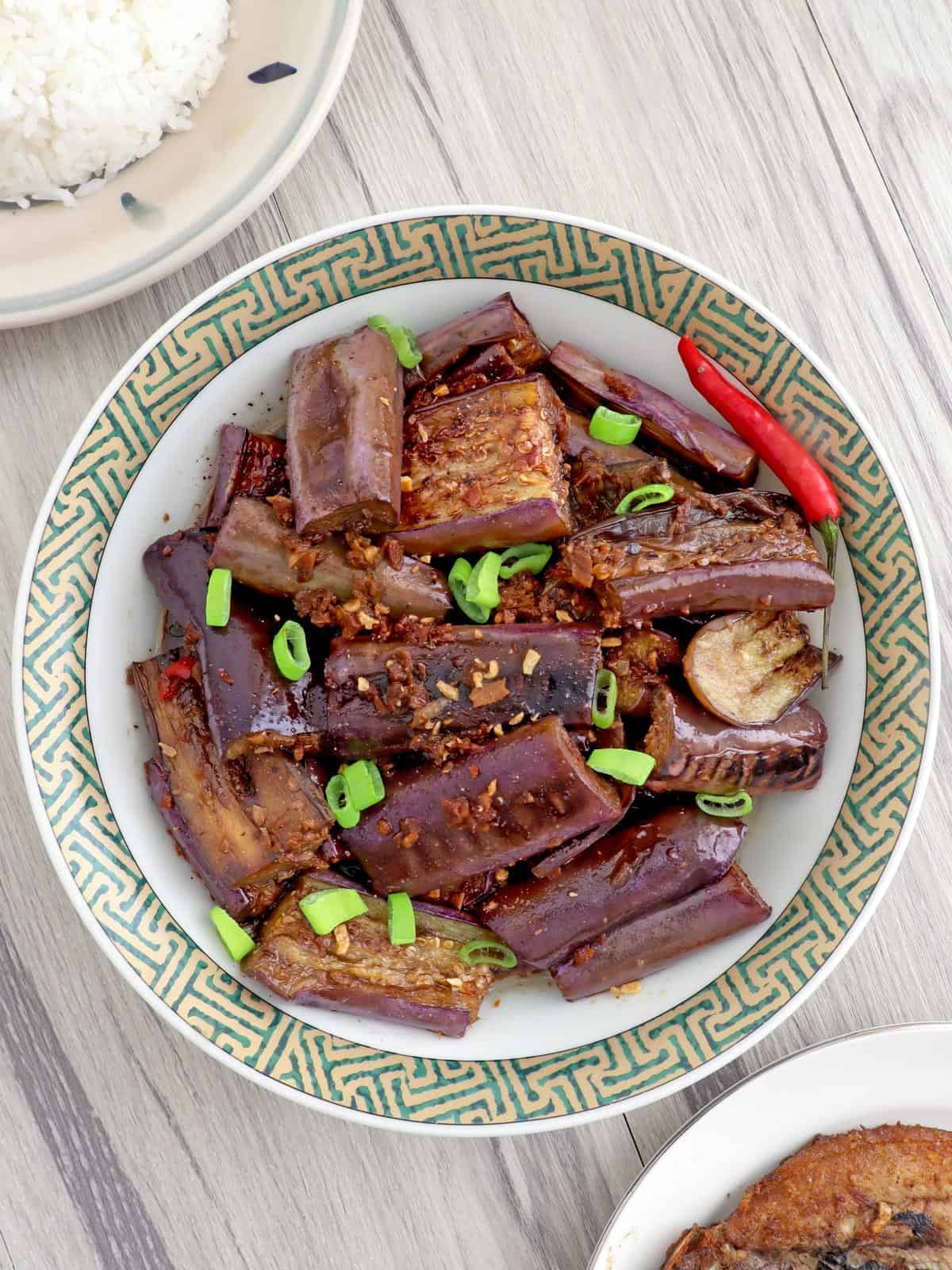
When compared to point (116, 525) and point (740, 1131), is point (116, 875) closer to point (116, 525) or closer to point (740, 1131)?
point (116, 525)

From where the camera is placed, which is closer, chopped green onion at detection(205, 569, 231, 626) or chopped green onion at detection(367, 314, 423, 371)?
chopped green onion at detection(205, 569, 231, 626)

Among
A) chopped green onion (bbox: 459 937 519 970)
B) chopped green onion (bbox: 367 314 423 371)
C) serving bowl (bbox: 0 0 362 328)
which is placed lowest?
chopped green onion (bbox: 459 937 519 970)

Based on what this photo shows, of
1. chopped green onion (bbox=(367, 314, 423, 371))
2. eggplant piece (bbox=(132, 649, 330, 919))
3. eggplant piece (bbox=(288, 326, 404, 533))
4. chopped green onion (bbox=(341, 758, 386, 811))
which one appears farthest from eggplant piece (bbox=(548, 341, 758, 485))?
eggplant piece (bbox=(132, 649, 330, 919))

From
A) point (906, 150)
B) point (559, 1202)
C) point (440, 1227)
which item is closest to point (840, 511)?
point (906, 150)

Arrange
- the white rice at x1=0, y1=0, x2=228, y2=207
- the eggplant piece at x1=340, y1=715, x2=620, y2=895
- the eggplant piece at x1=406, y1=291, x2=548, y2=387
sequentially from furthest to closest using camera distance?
the white rice at x1=0, y1=0, x2=228, y2=207
the eggplant piece at x1=406, y1=291, x2=548, y2=387
the eggplant piece at x1=340, y1=715, x2=620, y2=895

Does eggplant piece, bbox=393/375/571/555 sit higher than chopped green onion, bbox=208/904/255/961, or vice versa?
eggplant piece, bbox=393/375/571/555

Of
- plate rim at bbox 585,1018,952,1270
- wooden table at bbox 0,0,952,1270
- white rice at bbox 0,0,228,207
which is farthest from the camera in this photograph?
wooden table at bbox 0,0,952,1270

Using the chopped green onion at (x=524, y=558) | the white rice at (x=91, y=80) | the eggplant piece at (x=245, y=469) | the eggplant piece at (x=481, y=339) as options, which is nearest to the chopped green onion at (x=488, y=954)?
the chopped green onion at (x=524, y=558)

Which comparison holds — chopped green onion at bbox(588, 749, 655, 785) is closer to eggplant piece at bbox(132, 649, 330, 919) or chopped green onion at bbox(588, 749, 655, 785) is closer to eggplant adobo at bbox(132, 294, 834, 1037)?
eggplant adobo at bbox(132, 294, 834, 1037)
